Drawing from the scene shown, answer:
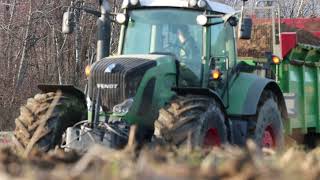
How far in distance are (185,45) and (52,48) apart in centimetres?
1448

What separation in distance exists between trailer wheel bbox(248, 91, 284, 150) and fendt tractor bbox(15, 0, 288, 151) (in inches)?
0.5

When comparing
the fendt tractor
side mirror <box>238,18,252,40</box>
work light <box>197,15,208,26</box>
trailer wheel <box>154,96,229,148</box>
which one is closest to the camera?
trailer wheel <box>154,96,229,148</box>

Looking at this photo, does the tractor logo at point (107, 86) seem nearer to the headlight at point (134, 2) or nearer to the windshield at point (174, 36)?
the windshield at point (174, 36)

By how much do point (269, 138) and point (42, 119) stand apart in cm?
327

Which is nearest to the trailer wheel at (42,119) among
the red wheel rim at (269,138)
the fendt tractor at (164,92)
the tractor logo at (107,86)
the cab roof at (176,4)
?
the fendt tractor at (164,92)

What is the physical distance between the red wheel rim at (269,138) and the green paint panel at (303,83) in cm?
101

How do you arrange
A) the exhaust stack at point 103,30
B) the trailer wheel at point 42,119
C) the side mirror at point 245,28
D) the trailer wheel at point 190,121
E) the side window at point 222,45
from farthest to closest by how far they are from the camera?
the exhaust stack at point 103,30 < the side window at point 222,45 < the side mirror at point 245,28 < the trailer wheel at point 42,119 < the trailer wheel at point 190,121

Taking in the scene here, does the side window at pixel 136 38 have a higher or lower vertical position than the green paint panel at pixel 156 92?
higher

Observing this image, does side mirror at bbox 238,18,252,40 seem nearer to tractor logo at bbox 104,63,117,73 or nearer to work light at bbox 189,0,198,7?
work light at bbox 189,0,198,7

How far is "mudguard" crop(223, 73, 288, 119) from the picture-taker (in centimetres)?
855

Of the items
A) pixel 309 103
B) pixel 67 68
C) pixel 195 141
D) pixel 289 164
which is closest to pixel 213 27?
pixel 195 141

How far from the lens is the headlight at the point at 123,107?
753 centimetres

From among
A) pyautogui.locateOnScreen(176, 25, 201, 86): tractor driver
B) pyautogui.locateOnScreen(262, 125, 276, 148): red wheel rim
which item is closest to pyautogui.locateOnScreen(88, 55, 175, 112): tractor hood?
pyautogui.locateOnScreen(176, 25, 201, 86): tractor driver

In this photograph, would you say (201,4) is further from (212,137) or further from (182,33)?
(212,137)
